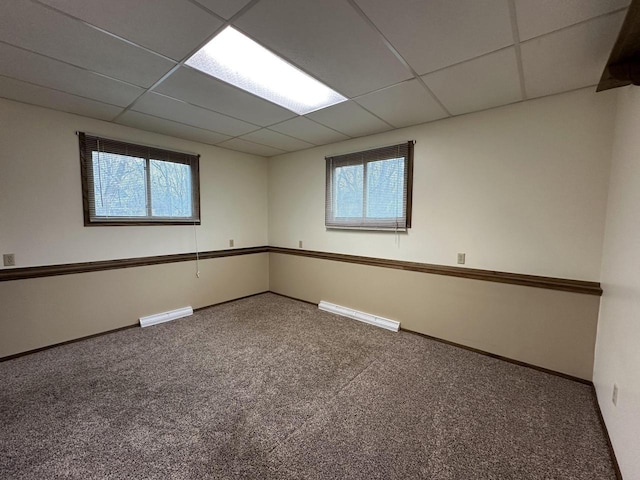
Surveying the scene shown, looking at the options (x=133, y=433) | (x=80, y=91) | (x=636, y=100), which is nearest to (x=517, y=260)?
(x=636, y=100)

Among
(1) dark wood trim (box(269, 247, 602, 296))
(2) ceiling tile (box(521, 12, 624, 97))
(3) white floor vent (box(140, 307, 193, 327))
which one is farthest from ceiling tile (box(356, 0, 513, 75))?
(3) white floor vent (box(140, 307, 193, 327))

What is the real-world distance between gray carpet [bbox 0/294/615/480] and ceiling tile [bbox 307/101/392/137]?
251 centimetres

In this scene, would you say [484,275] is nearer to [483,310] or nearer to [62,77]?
[483,310]

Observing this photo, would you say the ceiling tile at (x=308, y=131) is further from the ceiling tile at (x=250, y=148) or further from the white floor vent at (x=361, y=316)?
the white floor vent at (x=361, y=316)

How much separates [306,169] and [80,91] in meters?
2.70

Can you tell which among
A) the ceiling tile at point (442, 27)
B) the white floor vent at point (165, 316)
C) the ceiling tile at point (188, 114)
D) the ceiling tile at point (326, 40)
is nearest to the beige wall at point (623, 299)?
Answer: the ceiling tile at point (442, 27)

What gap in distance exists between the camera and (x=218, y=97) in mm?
2420

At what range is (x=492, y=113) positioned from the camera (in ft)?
8.56

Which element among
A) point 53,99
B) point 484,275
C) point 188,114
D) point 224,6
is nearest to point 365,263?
point 484,275

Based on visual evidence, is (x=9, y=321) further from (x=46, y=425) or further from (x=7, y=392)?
(x=46, y=425)

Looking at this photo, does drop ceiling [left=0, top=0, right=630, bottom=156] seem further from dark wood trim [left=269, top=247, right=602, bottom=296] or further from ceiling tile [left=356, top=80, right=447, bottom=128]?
dark wood trim [left=269, top=247, right=602, bottom=296]

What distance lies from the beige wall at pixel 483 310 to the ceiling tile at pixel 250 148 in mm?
2063

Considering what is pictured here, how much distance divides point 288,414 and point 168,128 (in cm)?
341

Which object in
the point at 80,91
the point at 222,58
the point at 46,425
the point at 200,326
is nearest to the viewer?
the point at 46,425
